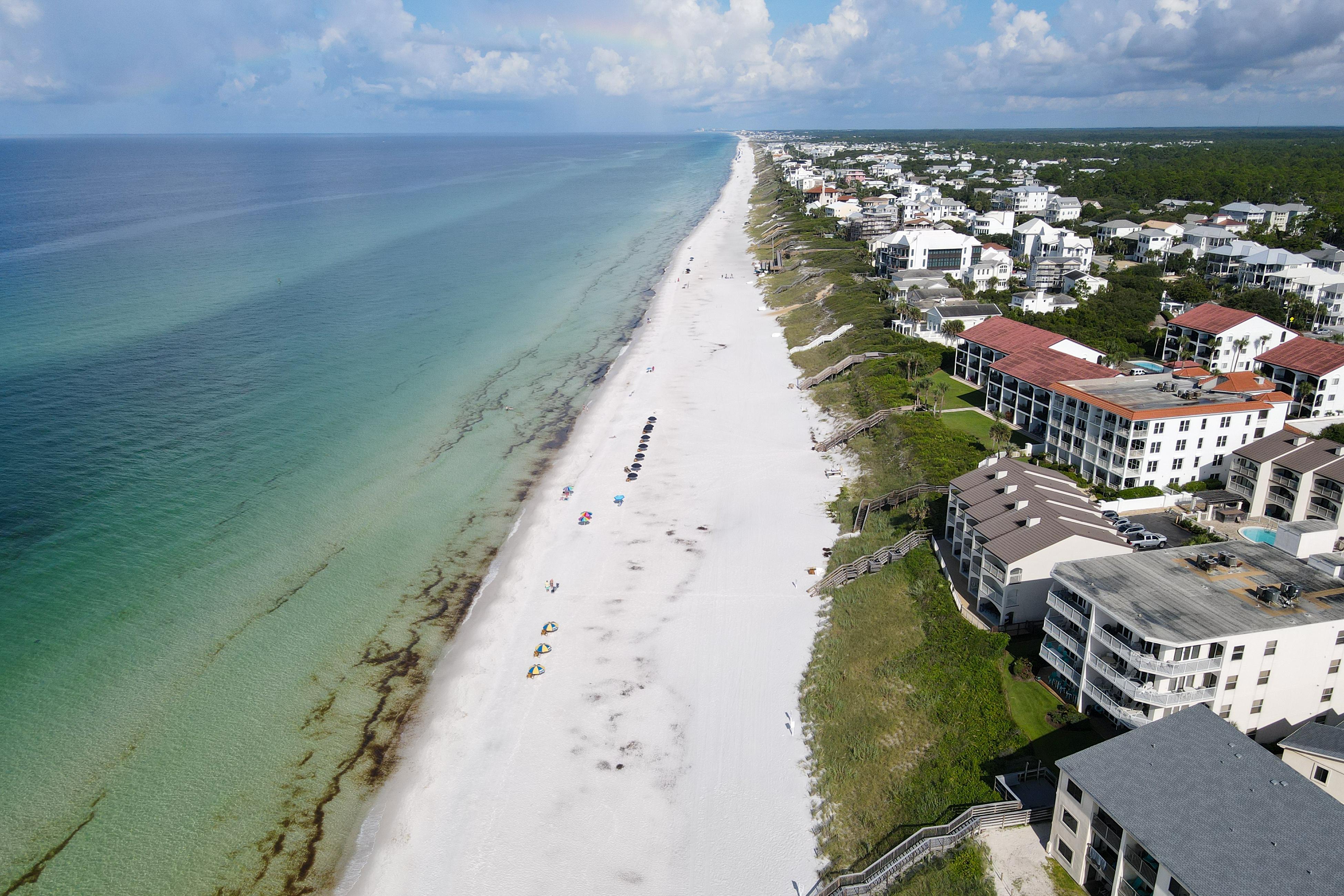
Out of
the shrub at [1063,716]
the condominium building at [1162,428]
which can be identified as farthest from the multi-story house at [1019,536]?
the condominium building at [1162,428]

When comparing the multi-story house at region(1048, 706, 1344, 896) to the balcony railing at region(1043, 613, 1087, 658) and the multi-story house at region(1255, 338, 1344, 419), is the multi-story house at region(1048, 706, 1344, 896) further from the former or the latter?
the multi-story house at region(1255, 338, 1344, 419)

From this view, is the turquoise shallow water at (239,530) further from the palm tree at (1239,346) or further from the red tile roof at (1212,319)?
the palm tree at (1239,346)

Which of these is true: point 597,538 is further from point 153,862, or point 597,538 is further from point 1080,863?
point 1080,863

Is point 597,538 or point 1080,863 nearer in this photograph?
Answer: point 1080,863

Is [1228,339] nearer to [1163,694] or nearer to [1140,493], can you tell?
[1140,493]

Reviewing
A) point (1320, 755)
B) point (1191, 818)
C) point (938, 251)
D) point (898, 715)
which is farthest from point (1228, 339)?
point (1191, 818)

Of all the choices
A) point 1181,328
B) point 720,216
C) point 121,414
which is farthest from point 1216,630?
point 720,216

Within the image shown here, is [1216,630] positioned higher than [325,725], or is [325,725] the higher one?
[1216,630]
